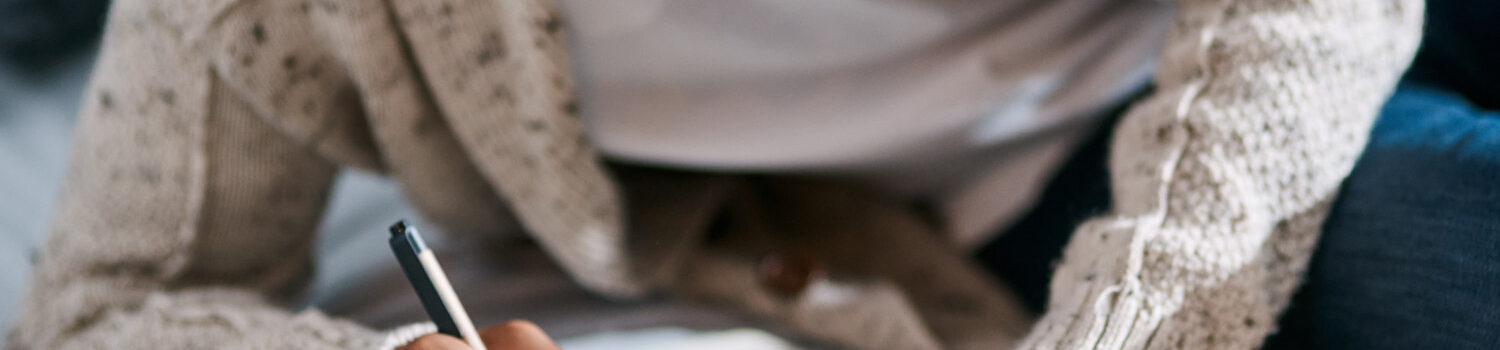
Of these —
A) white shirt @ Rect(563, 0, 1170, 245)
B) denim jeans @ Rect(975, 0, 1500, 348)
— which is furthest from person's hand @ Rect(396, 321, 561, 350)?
denim jeans @ Rect(975, 0, 1500, 348)

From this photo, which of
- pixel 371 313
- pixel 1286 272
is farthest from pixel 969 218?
pixel 371 313

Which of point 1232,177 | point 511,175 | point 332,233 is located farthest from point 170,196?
→ point 1232,177

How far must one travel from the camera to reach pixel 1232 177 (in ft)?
0.88

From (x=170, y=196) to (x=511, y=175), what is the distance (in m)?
0.13

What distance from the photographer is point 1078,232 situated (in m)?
0.31

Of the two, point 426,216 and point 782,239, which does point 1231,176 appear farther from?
point 426,216

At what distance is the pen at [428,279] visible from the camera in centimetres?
23

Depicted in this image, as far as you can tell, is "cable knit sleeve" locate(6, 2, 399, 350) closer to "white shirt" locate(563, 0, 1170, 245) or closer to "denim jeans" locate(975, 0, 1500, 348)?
"white shirt" locate(563, 0, 1170, 245)

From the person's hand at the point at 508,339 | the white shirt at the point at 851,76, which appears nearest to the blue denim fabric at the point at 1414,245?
the white shirt at the point at 851,76

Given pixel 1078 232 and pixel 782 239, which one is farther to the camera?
pixel 782 239

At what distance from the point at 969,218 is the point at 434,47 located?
29 centimetres

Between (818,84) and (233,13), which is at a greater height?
(233,13)

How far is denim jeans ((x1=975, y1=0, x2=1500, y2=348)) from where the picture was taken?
0.25m

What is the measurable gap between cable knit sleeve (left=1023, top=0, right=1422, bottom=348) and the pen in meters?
0.17
